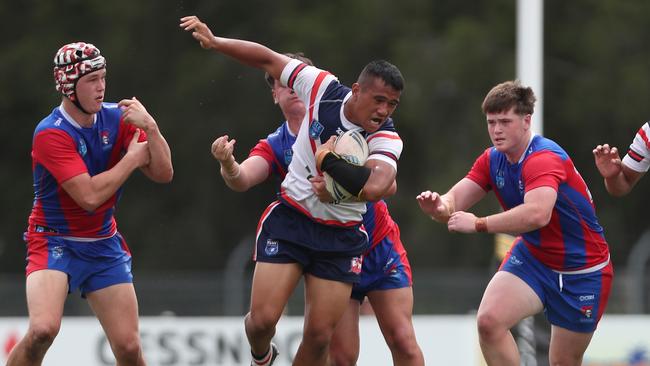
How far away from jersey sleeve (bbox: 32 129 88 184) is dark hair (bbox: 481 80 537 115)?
98.0 inches

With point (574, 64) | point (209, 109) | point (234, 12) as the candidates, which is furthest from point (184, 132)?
point (574, 64)

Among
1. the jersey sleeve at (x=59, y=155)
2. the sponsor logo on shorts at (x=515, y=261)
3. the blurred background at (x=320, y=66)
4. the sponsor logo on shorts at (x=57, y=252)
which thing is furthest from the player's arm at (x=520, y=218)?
the blurred background at (x=320, y=66)

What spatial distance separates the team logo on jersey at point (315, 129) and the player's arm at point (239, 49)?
0.38 meters

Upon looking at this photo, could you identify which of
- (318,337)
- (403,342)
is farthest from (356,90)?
(403,342)

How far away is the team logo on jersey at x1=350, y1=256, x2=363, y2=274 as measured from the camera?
8094 millimetres

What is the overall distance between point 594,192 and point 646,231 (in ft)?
4.05

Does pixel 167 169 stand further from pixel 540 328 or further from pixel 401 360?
pixel 540 328

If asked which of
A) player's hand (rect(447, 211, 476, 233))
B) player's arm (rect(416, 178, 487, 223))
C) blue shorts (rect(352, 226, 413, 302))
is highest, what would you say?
player's arm (rect(416, 178, 487, 223))

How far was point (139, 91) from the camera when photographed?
24672mm

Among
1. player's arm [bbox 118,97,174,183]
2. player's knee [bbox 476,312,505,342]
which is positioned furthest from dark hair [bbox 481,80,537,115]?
player's arm [bbox 118,97,174,183]

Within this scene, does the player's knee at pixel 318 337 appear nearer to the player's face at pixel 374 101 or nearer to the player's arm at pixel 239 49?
the player's face at pixel 374 101

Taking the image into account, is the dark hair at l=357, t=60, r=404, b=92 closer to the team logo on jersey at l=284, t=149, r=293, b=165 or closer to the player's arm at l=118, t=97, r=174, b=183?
the team logo on jersey at l=284, t=149, r=293, b=165

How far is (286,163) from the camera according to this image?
853 centimetres

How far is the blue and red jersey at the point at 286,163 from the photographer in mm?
8508
